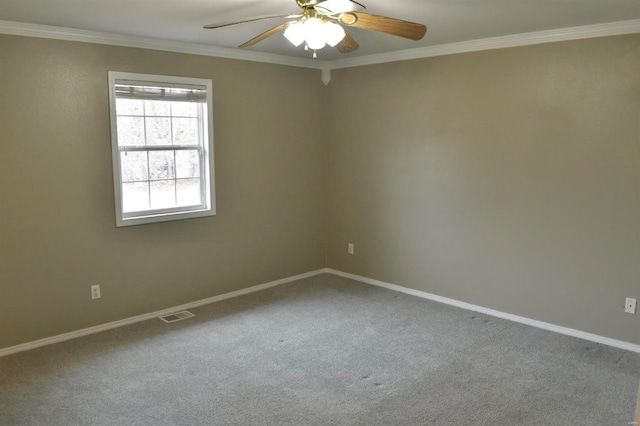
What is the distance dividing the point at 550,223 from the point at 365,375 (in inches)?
76.8

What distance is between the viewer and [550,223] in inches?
160

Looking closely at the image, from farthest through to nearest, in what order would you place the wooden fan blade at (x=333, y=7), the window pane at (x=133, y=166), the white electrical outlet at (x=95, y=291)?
the window pane at (x=133, y=166), the white electrical outlet at (x=95, y=291), the wooden fan blade at (x=333, y=7)

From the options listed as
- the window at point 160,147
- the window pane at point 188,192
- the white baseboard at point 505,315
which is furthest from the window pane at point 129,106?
the white baseboard at point 505,315

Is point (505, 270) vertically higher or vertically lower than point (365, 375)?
higher

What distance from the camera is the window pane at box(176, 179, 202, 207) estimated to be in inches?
180

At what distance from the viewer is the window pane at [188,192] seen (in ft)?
15.0

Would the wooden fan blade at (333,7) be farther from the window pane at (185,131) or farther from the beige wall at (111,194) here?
the window pane at (185,131)

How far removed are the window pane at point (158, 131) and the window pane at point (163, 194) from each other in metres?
0.35

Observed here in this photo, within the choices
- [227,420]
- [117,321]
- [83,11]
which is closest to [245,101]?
[83,11]

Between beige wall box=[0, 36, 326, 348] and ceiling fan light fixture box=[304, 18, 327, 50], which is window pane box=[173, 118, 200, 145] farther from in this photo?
ceiling fan light fixture box=[304, 18, 327, 50]

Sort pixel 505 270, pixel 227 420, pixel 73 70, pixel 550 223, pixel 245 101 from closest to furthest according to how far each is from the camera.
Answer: pixel 227 420, pixel 73 70, pixel 550 223, pixel 505 270, pixel 245 101

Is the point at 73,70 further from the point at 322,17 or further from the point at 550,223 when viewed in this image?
the point at 550,223

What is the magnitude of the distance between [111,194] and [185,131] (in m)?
0.88

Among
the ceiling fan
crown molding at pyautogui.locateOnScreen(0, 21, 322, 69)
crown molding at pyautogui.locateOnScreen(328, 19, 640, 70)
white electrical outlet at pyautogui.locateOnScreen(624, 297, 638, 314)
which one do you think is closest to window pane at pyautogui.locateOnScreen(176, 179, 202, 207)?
crown molding at pyautogui.locateOnScreen(0, 21, 322, 69)
